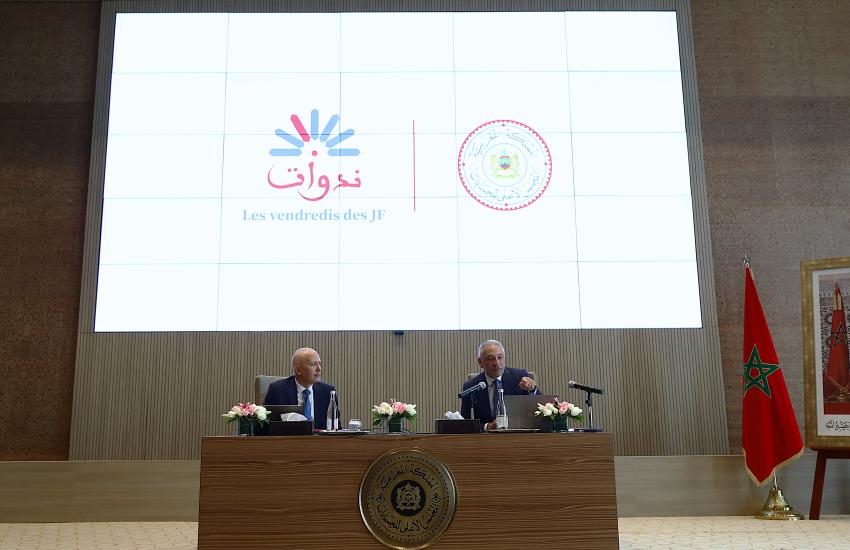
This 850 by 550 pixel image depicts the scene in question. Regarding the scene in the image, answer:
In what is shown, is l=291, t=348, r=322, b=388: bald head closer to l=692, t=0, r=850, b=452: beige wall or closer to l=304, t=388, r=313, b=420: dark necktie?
l=304, t=388, r=313, b=420: dark necktie

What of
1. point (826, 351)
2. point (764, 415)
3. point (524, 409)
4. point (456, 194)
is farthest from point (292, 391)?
point (826, 351)

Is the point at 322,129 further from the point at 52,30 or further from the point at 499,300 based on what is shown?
the point at 52,30

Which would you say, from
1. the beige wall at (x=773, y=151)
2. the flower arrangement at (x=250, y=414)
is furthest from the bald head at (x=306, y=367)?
the beige wall at (x=773, y=151)

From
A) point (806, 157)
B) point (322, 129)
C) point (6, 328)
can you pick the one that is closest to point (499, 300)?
point (322, 129)

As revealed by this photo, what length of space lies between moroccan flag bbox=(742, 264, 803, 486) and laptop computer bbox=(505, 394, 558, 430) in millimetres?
2336

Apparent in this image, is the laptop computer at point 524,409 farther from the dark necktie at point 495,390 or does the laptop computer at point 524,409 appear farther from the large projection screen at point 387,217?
the large projection screen at point 387,217

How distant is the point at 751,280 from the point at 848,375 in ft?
2.97

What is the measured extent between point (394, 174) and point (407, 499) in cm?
324

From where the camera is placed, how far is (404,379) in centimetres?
595

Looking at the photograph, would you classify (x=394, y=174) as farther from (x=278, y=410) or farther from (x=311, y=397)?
(x=278, y=410)

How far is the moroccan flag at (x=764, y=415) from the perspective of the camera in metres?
5.29

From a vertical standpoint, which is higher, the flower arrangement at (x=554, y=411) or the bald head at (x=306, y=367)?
the bald head at (x=306, y=367)

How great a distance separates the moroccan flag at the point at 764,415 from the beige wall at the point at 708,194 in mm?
566

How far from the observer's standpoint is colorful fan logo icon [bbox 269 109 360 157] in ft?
20.2
